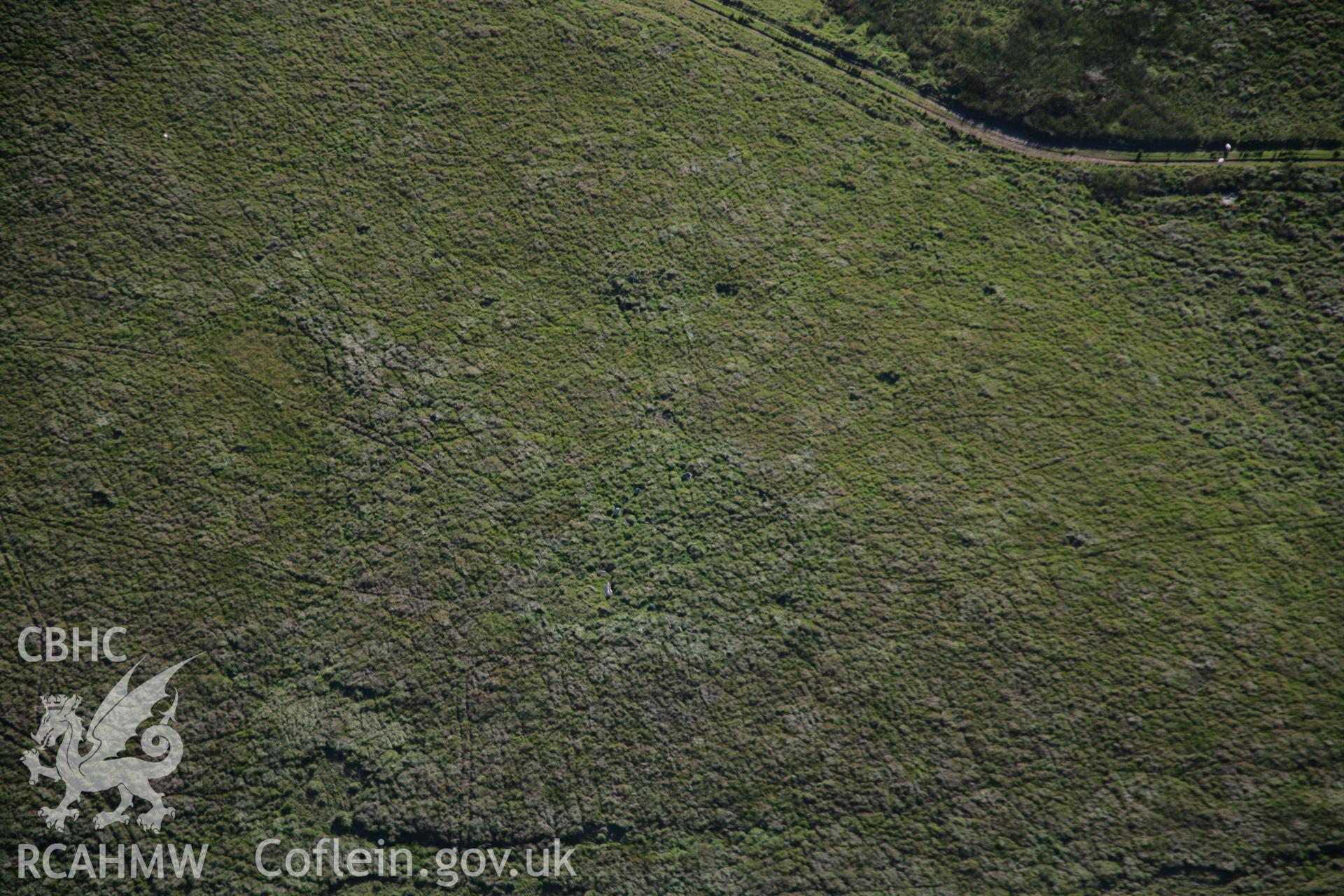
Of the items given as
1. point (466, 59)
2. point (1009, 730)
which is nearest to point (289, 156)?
point (466, 59)

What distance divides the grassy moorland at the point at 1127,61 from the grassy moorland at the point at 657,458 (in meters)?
2.48

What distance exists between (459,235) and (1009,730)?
1179 inches

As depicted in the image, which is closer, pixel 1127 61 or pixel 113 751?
pixel 113 751

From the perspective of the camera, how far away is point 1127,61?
3228 cm

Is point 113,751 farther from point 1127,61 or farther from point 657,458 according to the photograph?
point 1127,61

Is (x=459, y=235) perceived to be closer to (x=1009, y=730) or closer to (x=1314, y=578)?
(x=1009, y=730)

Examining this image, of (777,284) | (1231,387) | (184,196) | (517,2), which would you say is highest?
(517,2)

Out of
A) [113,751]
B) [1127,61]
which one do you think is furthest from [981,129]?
[113,751]

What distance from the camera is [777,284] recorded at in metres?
32.0

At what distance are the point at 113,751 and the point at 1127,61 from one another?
50.1 metres

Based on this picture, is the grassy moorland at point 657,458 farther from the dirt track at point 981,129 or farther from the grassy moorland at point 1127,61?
the grassy moorland at point 1127,61

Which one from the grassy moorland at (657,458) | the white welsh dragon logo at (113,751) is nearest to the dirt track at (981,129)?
the grassy moorland at (657,458)

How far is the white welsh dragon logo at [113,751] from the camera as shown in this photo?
2709 cm

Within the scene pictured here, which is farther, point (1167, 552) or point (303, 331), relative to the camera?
point (303, 331)
